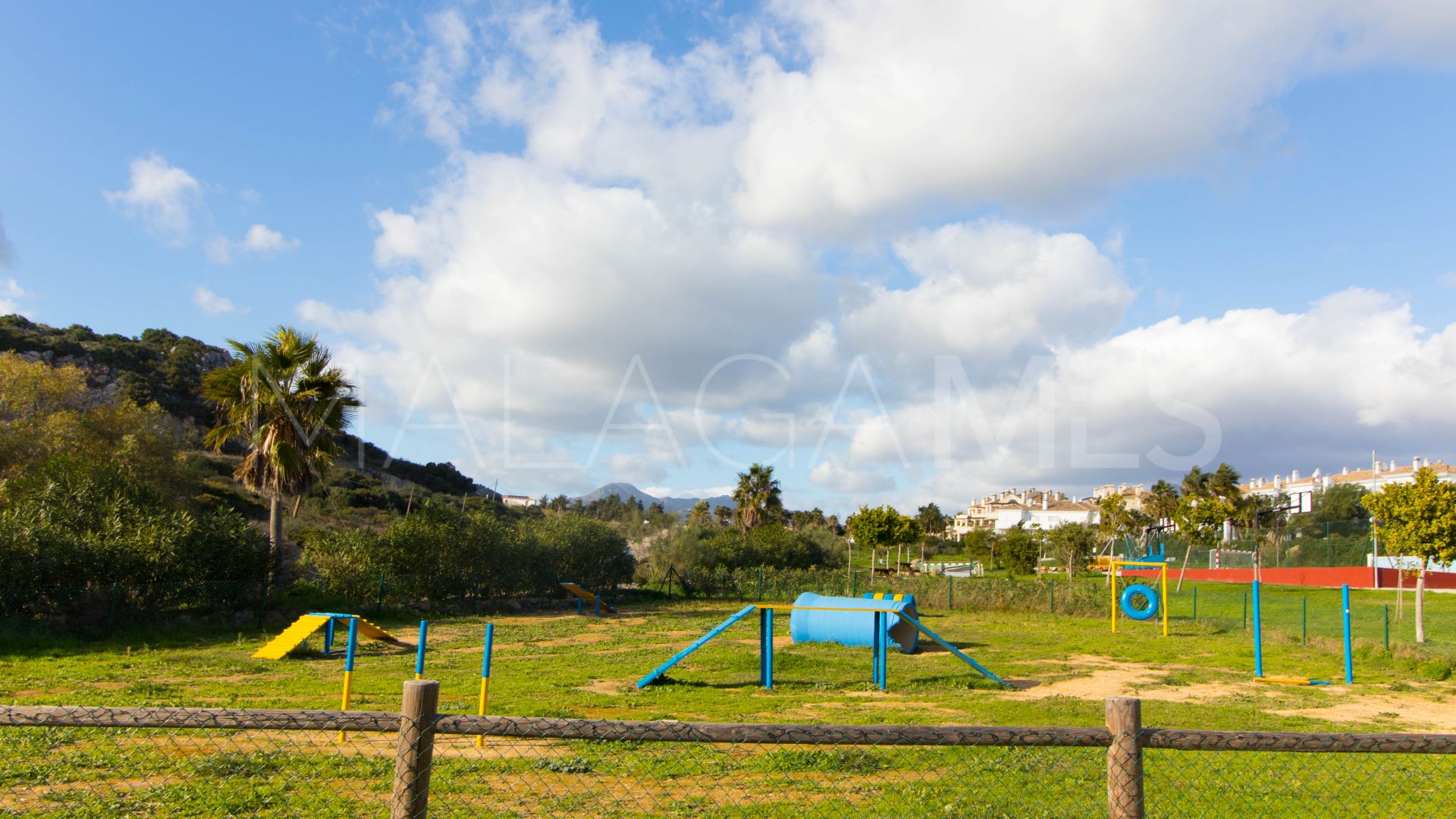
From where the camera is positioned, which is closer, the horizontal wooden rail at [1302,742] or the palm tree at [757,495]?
the horizontal wooden rail at [1302,742]

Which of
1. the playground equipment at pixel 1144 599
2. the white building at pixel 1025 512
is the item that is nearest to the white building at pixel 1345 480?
the white building at pixel 1025 512

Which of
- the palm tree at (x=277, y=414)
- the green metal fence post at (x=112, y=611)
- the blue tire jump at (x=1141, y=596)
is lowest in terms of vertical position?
the green metal fence post at (x=112, y=611)

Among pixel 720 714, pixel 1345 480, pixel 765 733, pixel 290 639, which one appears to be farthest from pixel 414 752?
pixel 1345 480

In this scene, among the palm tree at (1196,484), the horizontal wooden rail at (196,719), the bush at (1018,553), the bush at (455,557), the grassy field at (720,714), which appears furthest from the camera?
the palm tree at (1196,484)

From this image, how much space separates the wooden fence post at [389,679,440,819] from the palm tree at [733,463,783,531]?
55455 millimetres

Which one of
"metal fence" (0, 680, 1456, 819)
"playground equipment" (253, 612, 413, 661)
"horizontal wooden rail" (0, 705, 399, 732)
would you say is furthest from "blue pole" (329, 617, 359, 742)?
"horizontal wooden rail" (0, 705, 399, 732)

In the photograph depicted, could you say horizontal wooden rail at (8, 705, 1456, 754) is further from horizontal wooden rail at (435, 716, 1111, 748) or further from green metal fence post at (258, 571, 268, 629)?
green metal fence post at (258, 571, 268, 629)

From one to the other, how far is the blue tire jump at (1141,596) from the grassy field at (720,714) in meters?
0.60

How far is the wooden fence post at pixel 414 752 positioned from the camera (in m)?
3.61

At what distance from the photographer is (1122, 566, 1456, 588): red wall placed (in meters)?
48.5

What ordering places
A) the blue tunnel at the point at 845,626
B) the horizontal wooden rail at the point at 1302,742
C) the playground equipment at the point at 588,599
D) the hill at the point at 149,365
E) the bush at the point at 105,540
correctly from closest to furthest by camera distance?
1. the horizontal wooden rail at the point at 1302,742
2. the bush at the point at 105,540
3. the blue tunnel at the point at 845,626
4. the playground equipment at the point at 588,599
5. the hill at the point at 149,365

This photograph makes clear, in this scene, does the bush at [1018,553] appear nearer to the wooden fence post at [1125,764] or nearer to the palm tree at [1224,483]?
the palm tree at [1224,483]

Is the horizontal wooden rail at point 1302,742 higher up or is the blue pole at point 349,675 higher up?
the horizontal wooden rail at point 1302,742

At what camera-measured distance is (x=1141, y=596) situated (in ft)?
81.5
